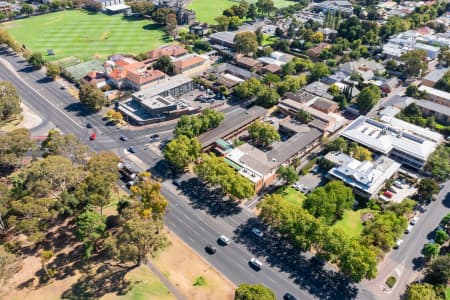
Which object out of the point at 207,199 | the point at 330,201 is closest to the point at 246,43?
the point at 207,199

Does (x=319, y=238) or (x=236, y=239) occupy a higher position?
(x=319, y=238)

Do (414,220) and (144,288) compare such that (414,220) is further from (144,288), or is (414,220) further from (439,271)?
(144,288)

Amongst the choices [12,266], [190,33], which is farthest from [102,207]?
[190,33]

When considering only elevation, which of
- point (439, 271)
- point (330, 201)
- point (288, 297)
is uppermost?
point (330, 201)

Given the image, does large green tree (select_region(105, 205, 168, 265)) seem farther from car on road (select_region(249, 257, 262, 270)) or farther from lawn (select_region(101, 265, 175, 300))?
car on road (select_region(249, 257, 262, 270))

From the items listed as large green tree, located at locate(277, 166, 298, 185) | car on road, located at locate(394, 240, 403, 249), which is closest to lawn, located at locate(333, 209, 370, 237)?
car on road, located at locate(394, 240, 403, 249)

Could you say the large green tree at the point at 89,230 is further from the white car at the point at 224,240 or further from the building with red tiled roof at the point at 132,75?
the building with red tiled roof at the point at 132,75

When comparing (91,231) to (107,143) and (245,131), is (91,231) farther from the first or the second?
(245,131)
